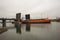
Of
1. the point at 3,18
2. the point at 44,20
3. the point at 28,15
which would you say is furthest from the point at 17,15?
the point at 44,20

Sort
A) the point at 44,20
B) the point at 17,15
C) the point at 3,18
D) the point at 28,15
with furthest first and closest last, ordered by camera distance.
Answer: the point at 44,20 → the point at 28,15 → the point at 17,15 → the point at 3,18

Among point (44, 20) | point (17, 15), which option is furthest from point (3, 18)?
point (44, 20)

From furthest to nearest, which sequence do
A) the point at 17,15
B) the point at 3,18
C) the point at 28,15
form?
the point at 28,15 < the point at 17,15 < the point at 3,18

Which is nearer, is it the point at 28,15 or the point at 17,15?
the point at 17,15

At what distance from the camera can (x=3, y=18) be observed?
10648 mm

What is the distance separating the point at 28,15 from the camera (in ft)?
44.7

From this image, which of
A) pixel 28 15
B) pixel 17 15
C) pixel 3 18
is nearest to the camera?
pixel 3 18

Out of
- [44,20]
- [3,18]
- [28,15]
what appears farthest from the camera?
[44,20]

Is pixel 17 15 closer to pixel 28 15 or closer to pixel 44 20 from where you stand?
pixel 28 15

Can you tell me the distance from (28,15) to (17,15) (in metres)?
2.50

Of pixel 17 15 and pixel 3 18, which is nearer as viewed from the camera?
pixel 3 18

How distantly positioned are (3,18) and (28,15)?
3934mm

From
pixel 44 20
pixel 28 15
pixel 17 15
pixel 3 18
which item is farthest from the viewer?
pixel 44 20

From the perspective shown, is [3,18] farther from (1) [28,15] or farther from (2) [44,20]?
(2) [44,20]
